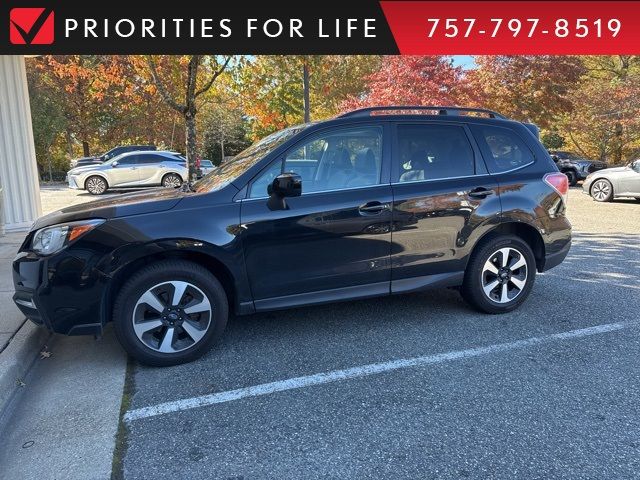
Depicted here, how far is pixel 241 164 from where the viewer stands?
401cm

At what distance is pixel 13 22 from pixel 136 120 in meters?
27.9

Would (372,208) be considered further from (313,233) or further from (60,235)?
(60,235)

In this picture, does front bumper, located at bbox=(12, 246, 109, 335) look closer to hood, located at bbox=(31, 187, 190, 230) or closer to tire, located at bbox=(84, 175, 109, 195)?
hood, located at bbox=(31, 187, 190, 230)

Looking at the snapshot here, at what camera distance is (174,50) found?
7.46m

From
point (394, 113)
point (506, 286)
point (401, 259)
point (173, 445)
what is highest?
point (394, 113)

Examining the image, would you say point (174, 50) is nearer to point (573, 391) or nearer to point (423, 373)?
point (423, 373)

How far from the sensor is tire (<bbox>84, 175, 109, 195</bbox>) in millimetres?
17250

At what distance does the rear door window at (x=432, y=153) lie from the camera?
13.3ft

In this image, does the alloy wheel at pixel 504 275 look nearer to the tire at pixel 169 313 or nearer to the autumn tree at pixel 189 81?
the tire at pixel 169 313

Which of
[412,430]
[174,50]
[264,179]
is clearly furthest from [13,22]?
[412,430]

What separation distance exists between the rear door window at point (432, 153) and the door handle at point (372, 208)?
0.27 m

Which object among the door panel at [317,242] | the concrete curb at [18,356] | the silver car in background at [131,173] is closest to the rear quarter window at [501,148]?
the door panel at [317,242]

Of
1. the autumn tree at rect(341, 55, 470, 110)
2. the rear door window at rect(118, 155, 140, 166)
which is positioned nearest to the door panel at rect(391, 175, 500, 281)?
the autumn tree at rect(341, 55, 470, 110)

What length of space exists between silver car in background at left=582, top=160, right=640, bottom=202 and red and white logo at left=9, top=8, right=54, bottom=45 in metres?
13.0
